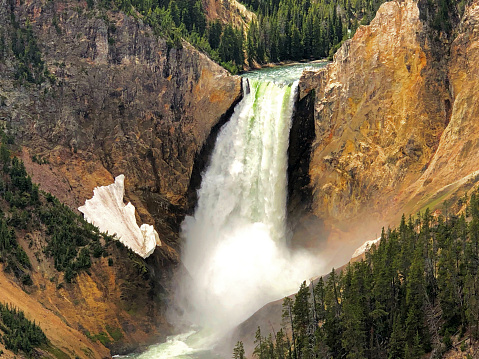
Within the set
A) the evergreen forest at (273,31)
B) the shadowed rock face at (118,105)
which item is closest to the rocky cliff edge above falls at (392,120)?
the shadowed rock face at (118,105)

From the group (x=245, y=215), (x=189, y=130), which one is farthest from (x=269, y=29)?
(x=245, y=215)

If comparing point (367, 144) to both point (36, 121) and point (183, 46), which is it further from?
point (36, 121)

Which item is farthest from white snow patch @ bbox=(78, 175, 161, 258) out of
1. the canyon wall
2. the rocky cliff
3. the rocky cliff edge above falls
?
the rocky cliff edge above falls

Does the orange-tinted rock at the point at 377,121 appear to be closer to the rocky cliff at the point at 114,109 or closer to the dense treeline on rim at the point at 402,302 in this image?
the dense treeline on rim at the point at 402,302

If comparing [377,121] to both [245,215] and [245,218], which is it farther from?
[245,218]

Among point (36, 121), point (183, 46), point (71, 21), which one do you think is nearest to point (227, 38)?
point (183, 46)

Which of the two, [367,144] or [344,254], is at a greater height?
[367,144]

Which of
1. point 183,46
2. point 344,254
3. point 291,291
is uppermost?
point 183,46

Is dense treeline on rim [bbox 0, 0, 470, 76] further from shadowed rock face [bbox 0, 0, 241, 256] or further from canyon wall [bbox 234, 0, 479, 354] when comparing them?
canyon wall [bbox 234, 0, 479, 354]
